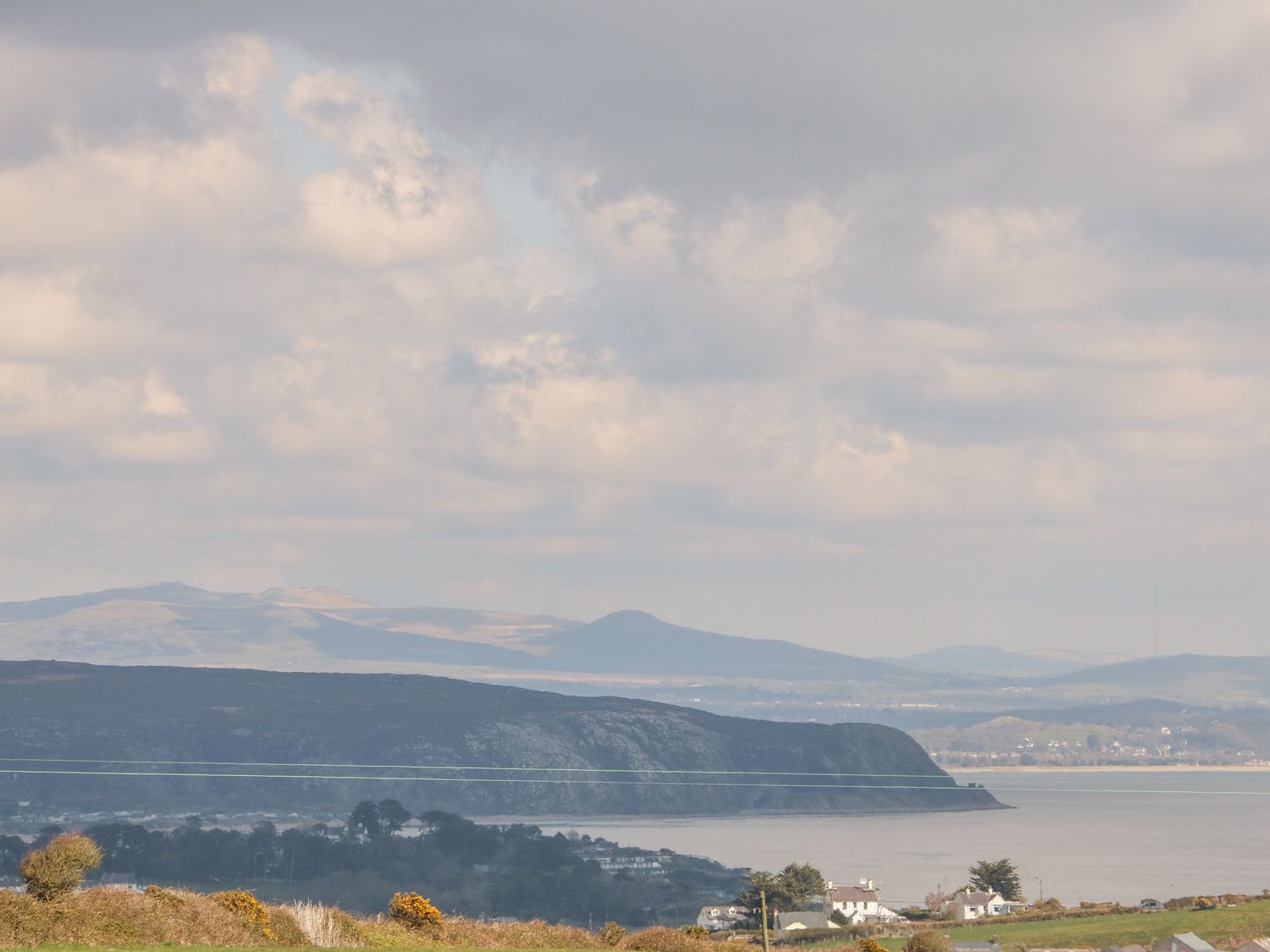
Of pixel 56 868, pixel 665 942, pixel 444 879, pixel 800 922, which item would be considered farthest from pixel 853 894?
pixel 56 868

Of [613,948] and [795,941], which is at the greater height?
[613,948]

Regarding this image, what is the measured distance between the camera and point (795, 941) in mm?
106062

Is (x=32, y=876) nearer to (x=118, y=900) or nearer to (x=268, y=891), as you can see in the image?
(x=118, y=900)

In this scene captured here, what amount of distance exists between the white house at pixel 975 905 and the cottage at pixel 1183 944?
32789 mm

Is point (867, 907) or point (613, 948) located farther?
point (867, 907)

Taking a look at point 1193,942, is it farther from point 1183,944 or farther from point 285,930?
point 285,930

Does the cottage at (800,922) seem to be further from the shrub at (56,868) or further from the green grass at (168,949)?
the shrub at (56,868)

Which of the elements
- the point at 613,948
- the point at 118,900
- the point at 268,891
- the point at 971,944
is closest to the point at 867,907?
the point at 971,944

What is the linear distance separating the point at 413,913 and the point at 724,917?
8800 centimetres

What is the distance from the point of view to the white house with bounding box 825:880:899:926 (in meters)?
122

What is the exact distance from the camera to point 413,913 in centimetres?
4441

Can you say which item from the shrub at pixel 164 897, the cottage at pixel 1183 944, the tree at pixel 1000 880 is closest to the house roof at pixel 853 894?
the tree at pixel 1000 880

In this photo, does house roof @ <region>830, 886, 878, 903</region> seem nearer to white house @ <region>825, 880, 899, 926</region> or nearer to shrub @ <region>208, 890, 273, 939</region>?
white house @ <region>825, 880, 899, 926</region>

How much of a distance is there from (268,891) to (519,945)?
131911 millimetres
